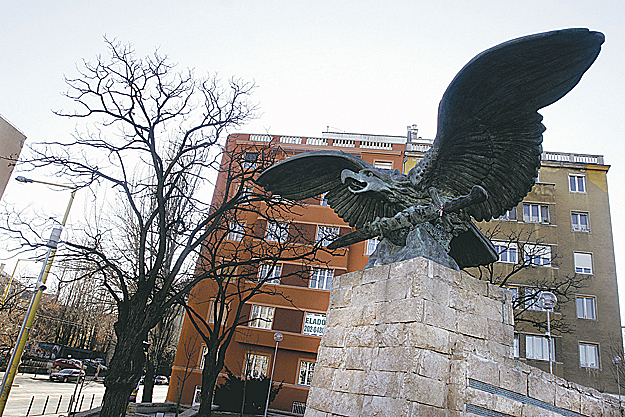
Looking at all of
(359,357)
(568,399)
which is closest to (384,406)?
(359,357)

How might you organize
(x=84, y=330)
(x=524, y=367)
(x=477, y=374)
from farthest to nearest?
1. (x=84, y=330)
2. (x=524, y=367)
3. (x=477, y=374)

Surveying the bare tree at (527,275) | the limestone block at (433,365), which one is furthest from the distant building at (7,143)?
the bare tree at (527,275)

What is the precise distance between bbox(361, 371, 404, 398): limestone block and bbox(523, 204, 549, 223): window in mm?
25742

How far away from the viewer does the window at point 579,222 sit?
27.0 metres

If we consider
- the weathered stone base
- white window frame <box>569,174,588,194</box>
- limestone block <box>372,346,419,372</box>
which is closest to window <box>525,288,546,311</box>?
white window frame <box>569,174,588,194</box>

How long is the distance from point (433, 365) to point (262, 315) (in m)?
22.3

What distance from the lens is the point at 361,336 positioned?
5.79 m

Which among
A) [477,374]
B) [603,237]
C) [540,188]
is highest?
[540,188]

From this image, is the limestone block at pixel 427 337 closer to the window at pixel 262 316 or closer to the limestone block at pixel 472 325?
the limestone block at pixel 472 325

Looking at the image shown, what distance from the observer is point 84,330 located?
1848 inches

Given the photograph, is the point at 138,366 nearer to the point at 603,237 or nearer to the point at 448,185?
the point at 448,185

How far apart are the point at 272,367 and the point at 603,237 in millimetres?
22254

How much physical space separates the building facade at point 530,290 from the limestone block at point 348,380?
17175 mm

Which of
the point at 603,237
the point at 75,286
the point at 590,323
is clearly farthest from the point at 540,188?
the point at 75,286
